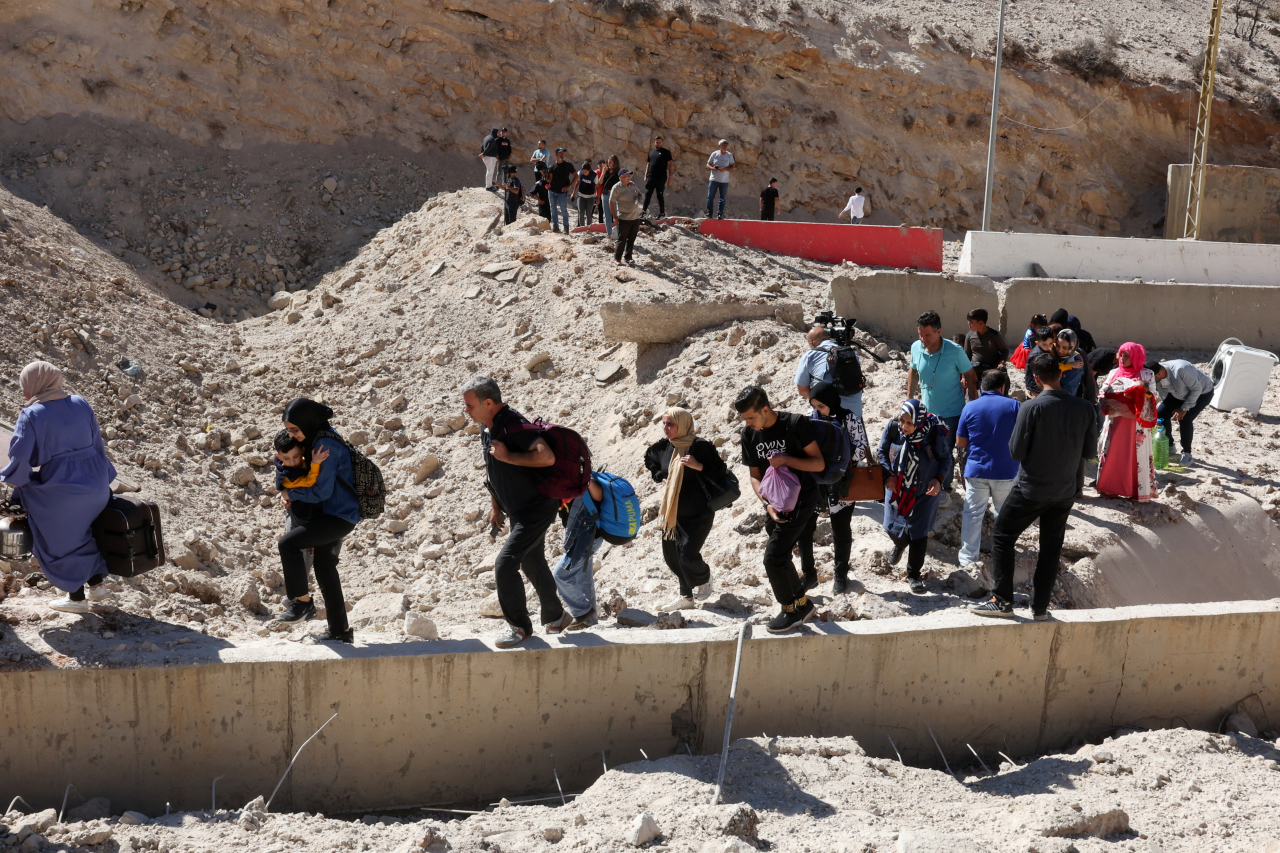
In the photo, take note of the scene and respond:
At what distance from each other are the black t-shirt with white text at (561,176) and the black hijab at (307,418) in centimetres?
1046

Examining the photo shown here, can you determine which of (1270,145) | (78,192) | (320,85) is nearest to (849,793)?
(78,192)

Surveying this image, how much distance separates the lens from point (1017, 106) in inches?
993

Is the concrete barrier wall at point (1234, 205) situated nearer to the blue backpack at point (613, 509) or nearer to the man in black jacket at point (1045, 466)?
the man in black jacket at point (1045, 466)

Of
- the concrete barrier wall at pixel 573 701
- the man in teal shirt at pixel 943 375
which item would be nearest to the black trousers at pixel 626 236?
the man in teal shirt at pixel 943 375

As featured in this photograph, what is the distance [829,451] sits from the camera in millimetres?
5227

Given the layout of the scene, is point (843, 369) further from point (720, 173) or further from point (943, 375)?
point (720, 173)

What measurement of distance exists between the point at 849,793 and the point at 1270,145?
2767 centimetres

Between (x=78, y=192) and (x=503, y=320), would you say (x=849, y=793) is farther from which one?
(x=78, y=192)

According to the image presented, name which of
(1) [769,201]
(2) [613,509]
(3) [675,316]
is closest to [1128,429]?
(2) [613,509]

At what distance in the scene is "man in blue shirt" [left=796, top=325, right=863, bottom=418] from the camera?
23.2 feet

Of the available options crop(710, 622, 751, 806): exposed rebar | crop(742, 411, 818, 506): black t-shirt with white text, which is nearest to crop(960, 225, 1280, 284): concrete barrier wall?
crop(742, 411, 818, 506): black t-shirt with white text

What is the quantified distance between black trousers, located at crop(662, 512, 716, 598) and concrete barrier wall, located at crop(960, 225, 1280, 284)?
11403 millimetres

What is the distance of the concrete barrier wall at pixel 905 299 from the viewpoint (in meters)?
12.1

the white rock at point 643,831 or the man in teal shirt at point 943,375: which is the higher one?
the man in teal shirt at point 943,375
